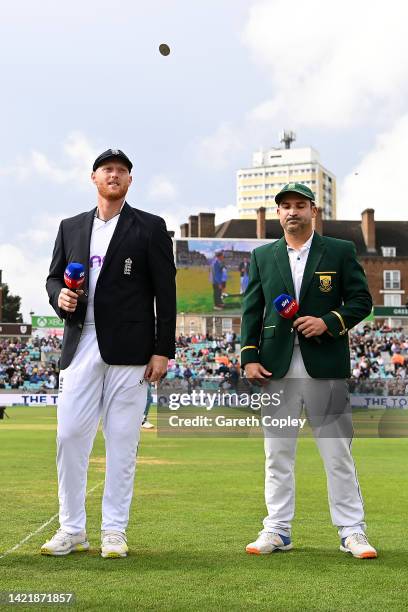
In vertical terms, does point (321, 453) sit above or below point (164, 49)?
below

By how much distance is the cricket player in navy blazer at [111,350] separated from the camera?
6082 millimetres

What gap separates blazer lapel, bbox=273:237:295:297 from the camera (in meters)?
6.36

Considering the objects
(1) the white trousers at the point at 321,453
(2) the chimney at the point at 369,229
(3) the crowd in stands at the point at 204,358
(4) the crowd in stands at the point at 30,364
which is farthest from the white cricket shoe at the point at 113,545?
(2) the chimney at the point at 369,229

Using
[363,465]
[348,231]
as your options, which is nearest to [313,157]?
[348,231]

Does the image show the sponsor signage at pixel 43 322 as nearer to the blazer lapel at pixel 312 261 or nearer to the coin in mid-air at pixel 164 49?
the coin in mid-air at pixel 164 49

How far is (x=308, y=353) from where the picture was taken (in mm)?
6230

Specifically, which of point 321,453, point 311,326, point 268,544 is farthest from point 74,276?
point 268,544

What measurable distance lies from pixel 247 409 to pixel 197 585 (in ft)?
8.25

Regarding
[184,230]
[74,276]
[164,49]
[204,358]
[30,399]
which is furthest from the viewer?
[184,230]

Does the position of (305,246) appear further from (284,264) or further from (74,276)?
(74,276)

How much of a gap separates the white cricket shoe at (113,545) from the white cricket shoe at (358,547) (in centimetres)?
152

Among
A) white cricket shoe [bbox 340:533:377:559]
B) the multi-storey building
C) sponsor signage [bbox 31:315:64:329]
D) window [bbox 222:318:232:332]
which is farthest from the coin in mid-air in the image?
the multi-storey building

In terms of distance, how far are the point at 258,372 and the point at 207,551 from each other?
4.31 ft

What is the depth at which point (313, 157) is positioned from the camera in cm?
17788
